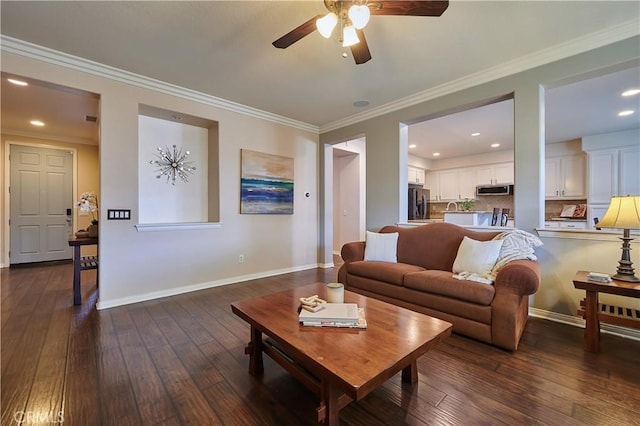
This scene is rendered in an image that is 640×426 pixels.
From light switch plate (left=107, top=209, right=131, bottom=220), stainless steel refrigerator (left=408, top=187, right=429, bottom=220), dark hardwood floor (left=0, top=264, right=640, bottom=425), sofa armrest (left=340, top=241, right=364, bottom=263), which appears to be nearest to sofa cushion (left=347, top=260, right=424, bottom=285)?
sofa armrest (left=340, top=241, right=364, bottom=263)

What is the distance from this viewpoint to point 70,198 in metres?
5.59

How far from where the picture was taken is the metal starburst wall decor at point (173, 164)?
3.81 m

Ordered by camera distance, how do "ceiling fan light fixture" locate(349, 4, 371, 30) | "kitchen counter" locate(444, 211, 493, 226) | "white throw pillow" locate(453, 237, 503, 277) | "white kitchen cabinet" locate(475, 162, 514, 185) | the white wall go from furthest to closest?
"white kitchen cabinet" locate(475, 162, 514, 185)
"kitchen counter" locate(444, 211, 493, 226)
the white wall
"white throw pillow" locate(453, 237, 503, 277)
"ceiling fan light fixture" locate(349, 4, 371, 30)

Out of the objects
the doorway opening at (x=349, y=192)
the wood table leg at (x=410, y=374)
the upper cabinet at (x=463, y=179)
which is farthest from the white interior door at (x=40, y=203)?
the upper cabinet at (x=463, y=179)

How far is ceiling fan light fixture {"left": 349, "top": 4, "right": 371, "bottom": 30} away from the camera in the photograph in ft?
5.34

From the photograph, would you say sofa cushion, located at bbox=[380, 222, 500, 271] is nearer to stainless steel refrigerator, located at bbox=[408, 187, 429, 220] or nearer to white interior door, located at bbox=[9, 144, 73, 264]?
stainless steel refrigerator, located at bbox=[408, 187, 429, 220]

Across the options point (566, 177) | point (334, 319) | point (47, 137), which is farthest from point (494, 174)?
point (47, 137)

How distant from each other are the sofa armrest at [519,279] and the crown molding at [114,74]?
3.90m

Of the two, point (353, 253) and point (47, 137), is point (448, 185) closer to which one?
point (353, 253)

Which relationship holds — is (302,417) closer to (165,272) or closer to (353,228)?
(165,272)

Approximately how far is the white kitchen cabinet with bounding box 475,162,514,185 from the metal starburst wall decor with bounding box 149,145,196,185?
683cm

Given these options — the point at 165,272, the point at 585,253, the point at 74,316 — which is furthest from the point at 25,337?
the point at 585,253

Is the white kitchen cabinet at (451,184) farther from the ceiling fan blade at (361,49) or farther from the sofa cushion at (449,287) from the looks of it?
the ceiling fan blade at (361,49)

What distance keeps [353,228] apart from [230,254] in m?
3.33
